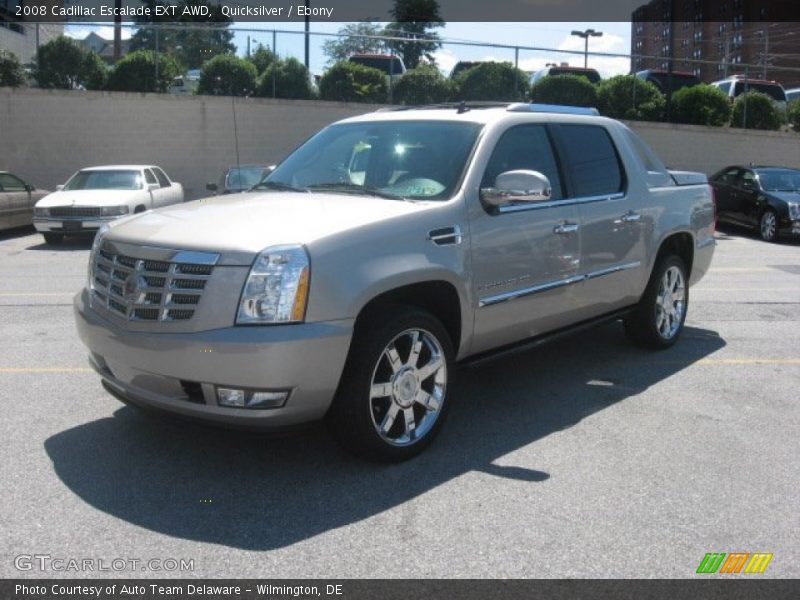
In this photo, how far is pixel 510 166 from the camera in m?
5.12

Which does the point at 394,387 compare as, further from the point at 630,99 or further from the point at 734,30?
the point at 734,30

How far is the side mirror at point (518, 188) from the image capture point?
462cm

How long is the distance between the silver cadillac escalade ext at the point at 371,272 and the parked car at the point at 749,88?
23.4m

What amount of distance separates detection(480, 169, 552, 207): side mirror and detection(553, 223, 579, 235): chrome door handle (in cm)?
59

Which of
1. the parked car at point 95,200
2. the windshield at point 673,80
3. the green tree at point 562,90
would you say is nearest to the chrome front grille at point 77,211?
the parked car at point 95,200

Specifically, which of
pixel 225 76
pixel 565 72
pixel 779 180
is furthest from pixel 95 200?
pixel 565 72

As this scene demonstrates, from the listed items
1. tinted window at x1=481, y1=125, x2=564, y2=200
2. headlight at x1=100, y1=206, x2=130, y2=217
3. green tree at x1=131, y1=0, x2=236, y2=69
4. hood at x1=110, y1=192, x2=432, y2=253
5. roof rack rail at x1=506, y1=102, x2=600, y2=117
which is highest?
green tree at x1=131, y1=0, x2=236, y2=69

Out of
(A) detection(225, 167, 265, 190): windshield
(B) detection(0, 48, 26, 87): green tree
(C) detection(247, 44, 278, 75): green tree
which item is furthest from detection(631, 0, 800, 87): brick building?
(A) detection(225, 167, 265, 190): windshield

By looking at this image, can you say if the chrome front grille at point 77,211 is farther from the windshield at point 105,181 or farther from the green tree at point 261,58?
the green tree at point 261,58

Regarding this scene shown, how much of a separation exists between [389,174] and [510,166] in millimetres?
778

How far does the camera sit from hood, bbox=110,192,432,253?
390 cm
